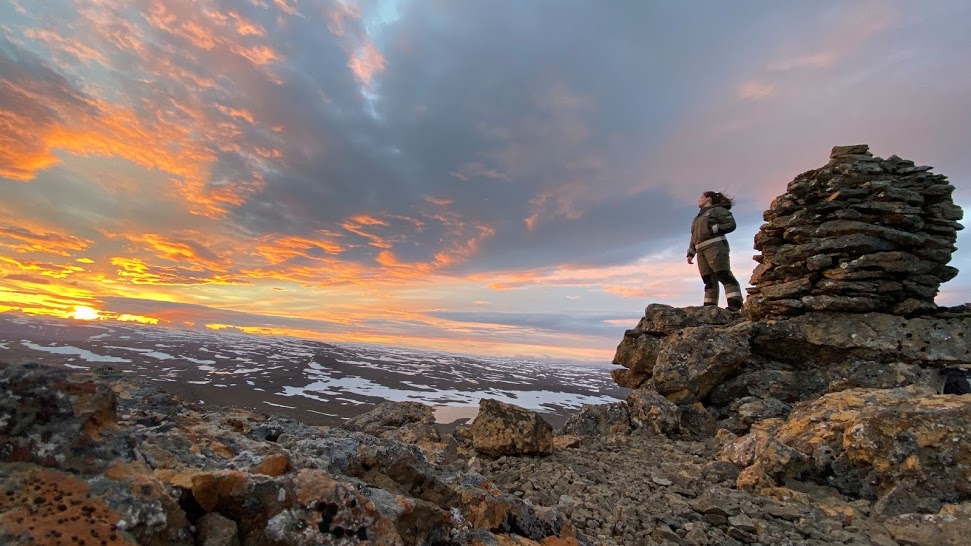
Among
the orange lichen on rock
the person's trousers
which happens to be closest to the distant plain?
the person's trousers

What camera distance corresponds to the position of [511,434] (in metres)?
12.8

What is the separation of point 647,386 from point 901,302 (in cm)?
1075

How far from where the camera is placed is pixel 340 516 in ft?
12.6

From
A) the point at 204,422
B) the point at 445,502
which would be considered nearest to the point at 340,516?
the point at 445,502

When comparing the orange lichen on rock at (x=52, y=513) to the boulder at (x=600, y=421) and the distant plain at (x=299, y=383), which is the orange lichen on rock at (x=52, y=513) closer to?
the boulder at (x=600, y=421)

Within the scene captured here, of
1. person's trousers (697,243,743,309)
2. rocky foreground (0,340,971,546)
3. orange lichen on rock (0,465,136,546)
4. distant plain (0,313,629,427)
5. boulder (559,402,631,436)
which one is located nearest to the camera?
orange lichen on rock (0,465,136,546)

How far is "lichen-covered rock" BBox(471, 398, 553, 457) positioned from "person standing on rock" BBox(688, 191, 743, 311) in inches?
543

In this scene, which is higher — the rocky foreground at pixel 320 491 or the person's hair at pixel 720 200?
the person's hair at pixel 720 200

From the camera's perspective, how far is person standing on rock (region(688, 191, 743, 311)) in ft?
68.9

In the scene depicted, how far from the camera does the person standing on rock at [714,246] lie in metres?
21.0

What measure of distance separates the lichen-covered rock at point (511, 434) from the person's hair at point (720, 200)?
52.6 feet

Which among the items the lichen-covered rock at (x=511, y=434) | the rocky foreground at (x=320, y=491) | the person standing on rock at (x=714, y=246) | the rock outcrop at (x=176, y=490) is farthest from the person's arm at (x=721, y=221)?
the rock outcrop at (x=176, y=490)

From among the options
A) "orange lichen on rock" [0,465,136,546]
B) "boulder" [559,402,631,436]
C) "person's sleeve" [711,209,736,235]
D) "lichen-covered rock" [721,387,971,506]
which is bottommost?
"boulder" [559,402,631,436]

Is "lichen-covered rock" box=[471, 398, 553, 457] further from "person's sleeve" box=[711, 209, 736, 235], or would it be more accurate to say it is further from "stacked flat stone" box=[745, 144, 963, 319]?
"person's sleeve" box=[711, 209, 736, 235]
